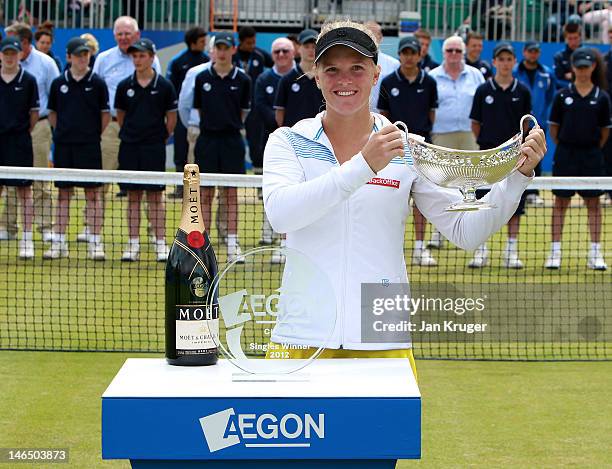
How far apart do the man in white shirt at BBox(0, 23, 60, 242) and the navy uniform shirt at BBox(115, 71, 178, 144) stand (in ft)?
3.94

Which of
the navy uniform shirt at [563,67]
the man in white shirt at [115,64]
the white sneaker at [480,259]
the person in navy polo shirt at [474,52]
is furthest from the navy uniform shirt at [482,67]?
the man in white shirt at [115,64]

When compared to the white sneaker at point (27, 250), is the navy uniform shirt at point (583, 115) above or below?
above

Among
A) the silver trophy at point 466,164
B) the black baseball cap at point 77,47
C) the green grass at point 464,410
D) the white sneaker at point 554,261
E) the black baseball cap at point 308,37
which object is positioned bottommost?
the green grass at point 464,410

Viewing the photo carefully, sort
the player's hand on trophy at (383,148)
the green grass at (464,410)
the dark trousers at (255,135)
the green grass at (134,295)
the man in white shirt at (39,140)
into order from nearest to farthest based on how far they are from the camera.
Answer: the player's hand on trophy at (383,148) < the green grass at (464,410) < the green grass at (134,295) < the man in white shirt at (39,140) < the dark trousers at (255,135)

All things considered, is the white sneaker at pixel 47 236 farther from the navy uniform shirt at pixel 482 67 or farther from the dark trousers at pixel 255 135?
the navy uniform shirt at pixel 482 67

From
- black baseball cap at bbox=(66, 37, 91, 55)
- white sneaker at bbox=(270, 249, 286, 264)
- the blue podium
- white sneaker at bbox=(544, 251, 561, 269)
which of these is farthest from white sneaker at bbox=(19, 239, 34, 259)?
the blue podium

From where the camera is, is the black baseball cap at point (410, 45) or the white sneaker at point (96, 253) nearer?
the white sneaker at point (96, 253)

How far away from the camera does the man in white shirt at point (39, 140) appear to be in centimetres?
1251

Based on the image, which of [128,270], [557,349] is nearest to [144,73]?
[128,270]

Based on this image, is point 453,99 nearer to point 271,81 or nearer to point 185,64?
point 271,81

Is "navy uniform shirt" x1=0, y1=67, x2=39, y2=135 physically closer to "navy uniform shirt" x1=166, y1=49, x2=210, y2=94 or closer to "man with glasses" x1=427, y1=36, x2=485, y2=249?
"navy uniform shirt" x1=166, y1=49, x2=210, y2=94

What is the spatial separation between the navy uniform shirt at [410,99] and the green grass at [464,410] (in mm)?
4503

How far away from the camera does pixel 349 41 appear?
12.1 feet

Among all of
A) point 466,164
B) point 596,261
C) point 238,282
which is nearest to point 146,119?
point 596,261
